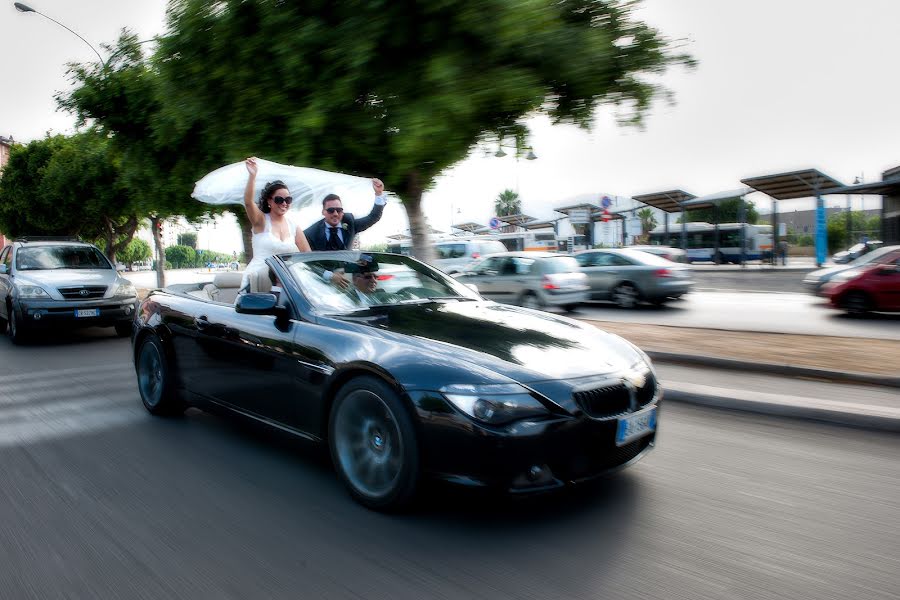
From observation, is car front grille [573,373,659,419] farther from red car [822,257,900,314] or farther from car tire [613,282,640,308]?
car tire [613,282,640,308]

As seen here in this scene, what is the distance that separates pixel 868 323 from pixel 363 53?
1069cm

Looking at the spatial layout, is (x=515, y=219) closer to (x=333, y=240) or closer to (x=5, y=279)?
(x=5, y=279)

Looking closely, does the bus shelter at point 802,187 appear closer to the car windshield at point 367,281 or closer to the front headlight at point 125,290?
the front headlight at point 125,290

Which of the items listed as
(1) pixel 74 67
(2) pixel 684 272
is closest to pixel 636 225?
(2) pixel 684 272

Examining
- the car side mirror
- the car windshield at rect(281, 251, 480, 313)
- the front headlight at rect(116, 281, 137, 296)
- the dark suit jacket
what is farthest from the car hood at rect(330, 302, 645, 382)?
the front headlight at rect(116, 281, 137, 296)

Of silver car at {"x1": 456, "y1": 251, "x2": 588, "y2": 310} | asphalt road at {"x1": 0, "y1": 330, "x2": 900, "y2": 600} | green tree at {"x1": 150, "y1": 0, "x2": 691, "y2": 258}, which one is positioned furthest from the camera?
silver car at {"x1": 456, "y1": 251, "x2": 588, "y2": 310}

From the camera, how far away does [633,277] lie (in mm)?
16344

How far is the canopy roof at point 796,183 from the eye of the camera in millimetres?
28656

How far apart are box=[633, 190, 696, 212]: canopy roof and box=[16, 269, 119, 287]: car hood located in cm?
3022

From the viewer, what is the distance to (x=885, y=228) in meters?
32.0

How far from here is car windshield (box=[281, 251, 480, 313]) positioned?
4.19 meters

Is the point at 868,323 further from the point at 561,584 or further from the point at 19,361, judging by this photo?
the point at 19,361

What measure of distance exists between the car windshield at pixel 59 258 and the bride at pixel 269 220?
7556 millimetres

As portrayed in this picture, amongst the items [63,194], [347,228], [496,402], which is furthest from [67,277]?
[63,194]
